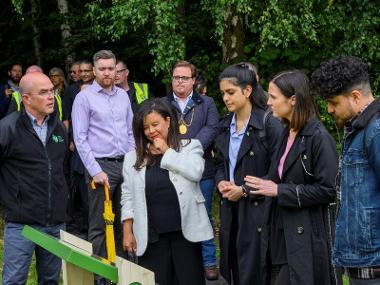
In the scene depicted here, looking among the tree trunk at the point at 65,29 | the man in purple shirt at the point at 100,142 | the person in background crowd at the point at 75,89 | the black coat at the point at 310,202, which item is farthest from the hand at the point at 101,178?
the tree trunk at the point at 65,29

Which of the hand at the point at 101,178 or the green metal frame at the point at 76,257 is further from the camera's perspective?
the hand at the point at 101,178

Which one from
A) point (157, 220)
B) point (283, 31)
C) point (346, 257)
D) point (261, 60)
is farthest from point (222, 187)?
point (261, 60)

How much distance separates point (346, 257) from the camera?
3896 millimetres

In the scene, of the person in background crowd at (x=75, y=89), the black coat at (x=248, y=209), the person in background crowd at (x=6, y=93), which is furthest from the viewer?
the person in background crowd at (x=6, y=93)

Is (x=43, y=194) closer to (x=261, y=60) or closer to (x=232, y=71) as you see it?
(x=232, y=71)

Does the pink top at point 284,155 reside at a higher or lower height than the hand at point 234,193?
higher

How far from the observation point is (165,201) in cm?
529

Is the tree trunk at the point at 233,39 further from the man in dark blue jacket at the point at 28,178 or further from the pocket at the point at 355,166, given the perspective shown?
the pocket at the point at 355,166

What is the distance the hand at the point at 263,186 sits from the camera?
4.87 metres

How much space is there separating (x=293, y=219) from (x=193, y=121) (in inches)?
100

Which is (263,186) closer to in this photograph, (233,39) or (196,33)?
(233,39)

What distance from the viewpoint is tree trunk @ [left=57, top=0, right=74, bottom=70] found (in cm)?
1381

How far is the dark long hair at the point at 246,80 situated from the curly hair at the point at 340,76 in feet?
5.67

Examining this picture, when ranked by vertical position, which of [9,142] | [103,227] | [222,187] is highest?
[9,142]
